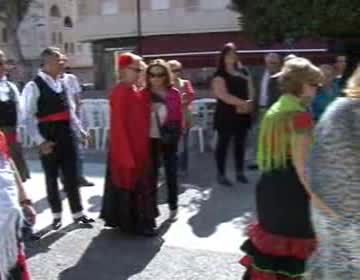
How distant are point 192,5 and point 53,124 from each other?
26556 mm

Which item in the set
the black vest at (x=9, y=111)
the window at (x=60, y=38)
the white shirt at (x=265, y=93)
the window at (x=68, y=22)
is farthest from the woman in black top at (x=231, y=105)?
the window at (x=68, y=22)

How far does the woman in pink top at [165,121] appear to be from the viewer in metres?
6.25

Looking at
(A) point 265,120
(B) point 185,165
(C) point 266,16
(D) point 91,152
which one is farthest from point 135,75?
(C) point 266,16

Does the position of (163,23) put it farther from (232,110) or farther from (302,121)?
(302,121)

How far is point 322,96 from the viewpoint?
24.7ft

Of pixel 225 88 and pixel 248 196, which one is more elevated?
pixel 225 88

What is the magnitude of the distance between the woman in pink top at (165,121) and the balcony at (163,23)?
78.9 feet

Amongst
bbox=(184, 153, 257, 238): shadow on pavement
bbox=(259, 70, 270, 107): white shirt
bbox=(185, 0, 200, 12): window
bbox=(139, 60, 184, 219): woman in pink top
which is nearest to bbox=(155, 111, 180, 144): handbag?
bbox=(139, 60, 184, 219): woman in pink top

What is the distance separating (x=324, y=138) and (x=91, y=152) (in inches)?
389

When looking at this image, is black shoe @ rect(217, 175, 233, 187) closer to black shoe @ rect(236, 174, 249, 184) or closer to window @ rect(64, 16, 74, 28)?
black shoe @ rect(236, 174, 249, 184)

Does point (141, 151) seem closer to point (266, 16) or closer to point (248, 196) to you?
point (248, 196)

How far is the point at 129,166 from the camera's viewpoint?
5926 mm

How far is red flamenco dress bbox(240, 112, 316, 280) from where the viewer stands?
12.3 feet

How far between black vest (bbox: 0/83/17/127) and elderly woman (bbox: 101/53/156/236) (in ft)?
3.58
